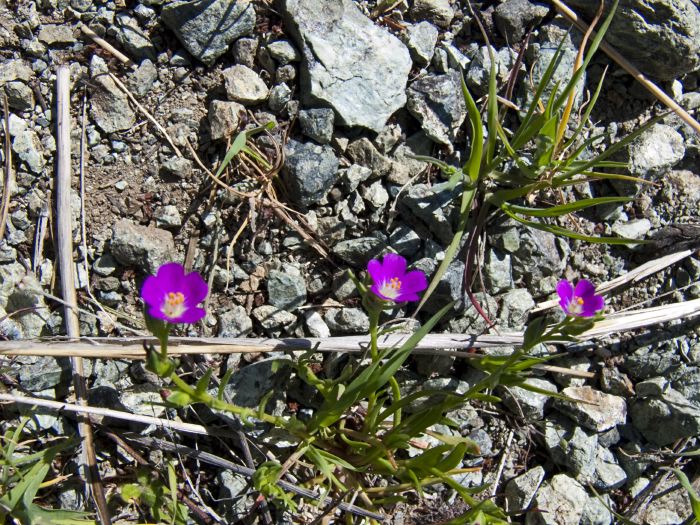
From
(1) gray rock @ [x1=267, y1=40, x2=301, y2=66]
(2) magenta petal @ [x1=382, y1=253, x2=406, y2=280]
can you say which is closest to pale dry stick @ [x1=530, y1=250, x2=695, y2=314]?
(2) magenta petal @ [x1=382, y1=253, x2=406, y2=280]

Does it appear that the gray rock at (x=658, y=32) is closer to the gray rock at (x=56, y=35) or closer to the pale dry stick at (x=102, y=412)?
the gray rock at (x=56, y=35)

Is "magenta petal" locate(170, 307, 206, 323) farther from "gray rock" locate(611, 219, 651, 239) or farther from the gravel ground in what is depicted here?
"gray rock" locate(611, 219, 651, 239)

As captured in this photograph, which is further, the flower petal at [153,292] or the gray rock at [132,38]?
the gray rock at [132,38]

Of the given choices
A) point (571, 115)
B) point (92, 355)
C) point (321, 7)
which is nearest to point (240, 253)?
point (92, 355)

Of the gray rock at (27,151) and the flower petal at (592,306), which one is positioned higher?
the gray rock at (27,151)

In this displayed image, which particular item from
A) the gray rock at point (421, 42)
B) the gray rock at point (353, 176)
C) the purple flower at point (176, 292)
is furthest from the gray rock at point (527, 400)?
the gray rock at point (421, 42)

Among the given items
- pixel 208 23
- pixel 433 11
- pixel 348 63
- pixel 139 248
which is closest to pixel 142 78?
pixel 208 23

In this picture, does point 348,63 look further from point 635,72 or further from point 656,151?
point 656,151

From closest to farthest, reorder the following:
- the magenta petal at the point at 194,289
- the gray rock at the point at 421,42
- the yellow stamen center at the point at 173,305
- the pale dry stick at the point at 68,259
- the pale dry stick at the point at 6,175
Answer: the yellow stamen center at the point at 173,305, the magenta petal at the point at 194,289, the pale dry stick at the point at 68,259, the pale dry stick at the point at 6,175, the gray rock at the point at 421,42
